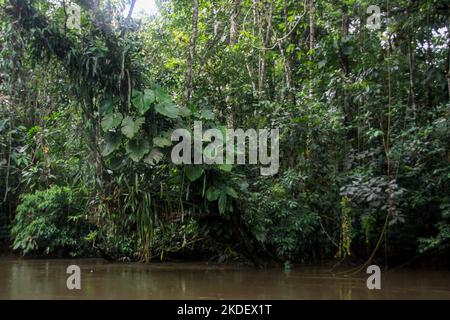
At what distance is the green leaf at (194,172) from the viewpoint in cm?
586

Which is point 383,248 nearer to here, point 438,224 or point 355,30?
point 438,224

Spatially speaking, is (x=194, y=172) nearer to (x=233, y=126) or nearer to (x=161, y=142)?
(x=161, y=142)

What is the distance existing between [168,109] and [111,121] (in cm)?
67

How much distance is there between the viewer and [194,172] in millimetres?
5891

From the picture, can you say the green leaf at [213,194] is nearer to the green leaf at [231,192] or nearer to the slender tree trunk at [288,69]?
the green leaf at [231,192]

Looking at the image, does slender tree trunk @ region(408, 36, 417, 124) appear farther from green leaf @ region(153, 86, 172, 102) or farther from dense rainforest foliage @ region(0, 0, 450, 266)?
green leaf @ region(153, 86, 172, 102)

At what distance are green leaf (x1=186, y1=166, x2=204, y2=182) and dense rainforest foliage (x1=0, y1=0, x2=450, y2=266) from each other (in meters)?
0.02

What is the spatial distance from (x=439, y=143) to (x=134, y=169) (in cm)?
399

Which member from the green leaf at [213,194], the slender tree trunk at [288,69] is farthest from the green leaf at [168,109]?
the slender tree trunk at [288,69]

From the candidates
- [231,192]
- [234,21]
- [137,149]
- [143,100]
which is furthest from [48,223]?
[234,21]

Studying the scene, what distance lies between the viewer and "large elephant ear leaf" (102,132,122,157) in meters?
5.80

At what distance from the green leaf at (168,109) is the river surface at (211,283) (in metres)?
1.98
